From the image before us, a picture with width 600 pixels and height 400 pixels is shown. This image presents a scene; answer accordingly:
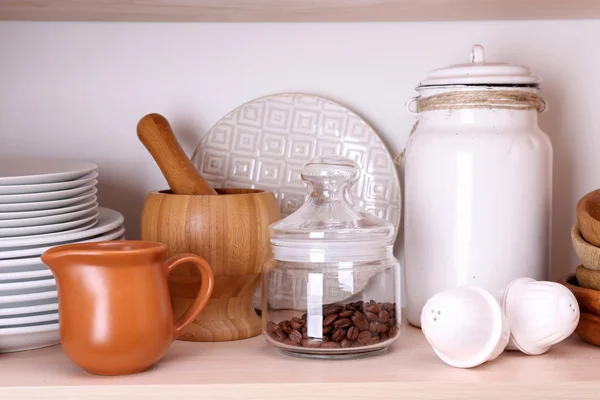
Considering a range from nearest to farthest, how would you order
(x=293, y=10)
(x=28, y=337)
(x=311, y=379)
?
(x=311, y=379) → (x=28, y=337) → (x=293, y=10)

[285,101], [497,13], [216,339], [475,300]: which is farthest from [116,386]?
[497,13]

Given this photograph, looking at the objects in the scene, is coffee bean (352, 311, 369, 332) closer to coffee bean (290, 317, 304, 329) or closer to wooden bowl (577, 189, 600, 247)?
coffee bean (290, 317, 304, 329)

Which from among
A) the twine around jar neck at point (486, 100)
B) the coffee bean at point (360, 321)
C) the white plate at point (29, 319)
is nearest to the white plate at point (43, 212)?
the white plate at point (29, 319)

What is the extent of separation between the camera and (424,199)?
0.84 m

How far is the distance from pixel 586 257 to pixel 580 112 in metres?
0.31

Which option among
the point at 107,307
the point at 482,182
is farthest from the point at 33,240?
the point at 482,182

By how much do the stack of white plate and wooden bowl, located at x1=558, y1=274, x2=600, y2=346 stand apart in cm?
51

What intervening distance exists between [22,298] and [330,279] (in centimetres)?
31

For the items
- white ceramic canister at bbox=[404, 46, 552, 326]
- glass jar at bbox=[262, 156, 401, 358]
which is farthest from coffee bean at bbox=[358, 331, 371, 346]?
white ceramic canister at bbox=[404, 46, 552, 326]

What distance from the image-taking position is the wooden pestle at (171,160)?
838mm

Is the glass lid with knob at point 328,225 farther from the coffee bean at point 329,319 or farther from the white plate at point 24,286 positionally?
the white plate at point 24,286

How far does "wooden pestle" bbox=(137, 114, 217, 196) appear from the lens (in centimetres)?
84

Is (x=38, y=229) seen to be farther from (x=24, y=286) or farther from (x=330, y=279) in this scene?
(x=330, y=279)

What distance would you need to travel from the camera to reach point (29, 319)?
2.41 ft
